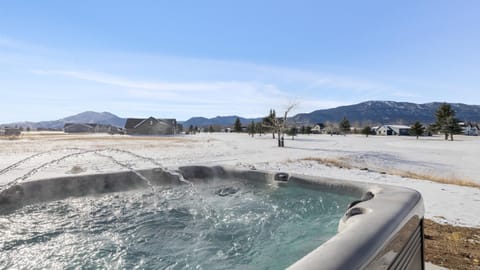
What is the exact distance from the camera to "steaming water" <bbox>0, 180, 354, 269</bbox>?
2.42m

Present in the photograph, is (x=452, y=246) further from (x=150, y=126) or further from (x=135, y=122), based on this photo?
(x=135, y=122)

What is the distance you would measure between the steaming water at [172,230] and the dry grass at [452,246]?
3.19 feet

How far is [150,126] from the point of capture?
157 ft

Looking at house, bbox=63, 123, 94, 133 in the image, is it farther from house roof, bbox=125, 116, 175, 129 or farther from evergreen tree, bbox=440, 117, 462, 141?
evergreen tree, bbox=440, 117, 462, 141

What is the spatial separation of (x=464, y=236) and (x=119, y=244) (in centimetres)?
376

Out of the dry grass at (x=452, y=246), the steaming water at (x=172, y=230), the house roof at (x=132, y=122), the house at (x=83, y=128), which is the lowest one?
the dry grass at (x=452, y=246)

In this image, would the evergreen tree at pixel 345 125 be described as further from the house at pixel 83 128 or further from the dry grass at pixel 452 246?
the dry grass at pixel 452 246

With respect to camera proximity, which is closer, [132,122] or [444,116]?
[444,116]

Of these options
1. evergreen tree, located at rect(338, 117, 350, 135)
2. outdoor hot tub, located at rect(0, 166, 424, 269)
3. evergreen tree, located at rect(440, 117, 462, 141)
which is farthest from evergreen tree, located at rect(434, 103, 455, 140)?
outdoor hot tub, located at rect(0, 166, 424, 269)

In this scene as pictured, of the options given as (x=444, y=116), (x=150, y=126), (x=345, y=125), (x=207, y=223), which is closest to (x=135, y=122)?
A: (x=150, y=126)

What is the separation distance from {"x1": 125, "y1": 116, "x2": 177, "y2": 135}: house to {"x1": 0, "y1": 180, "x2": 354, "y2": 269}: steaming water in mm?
45206

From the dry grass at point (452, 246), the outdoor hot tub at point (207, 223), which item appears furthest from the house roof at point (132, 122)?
the dry grass at point (452, 246)

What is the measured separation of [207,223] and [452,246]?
2.65 meters

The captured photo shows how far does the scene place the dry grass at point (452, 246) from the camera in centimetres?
249
